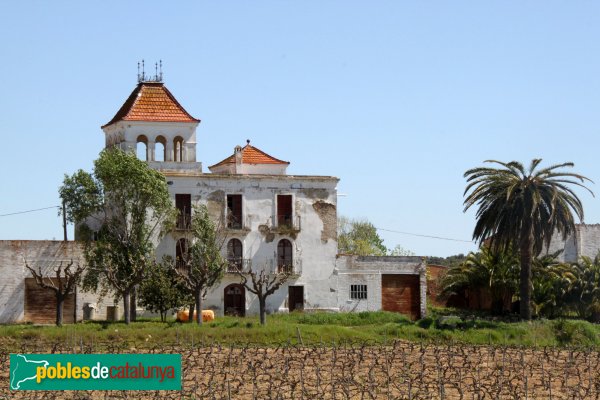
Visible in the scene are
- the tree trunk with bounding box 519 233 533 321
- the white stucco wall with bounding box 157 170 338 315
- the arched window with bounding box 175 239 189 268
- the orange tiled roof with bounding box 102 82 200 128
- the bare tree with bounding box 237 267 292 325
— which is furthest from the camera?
the orange tiled roof with bounding box 102 82 200 128

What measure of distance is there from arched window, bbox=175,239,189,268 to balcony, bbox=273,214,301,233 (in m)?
4.05

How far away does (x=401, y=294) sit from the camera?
56938mm

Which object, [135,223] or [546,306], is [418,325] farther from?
[135,223]

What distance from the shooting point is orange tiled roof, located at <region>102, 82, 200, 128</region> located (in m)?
56.5

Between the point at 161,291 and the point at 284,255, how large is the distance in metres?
7.18

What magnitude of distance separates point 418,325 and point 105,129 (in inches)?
696

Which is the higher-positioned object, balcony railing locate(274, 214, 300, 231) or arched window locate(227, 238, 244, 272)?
balcony railing locate(274, 214, 300, 231)

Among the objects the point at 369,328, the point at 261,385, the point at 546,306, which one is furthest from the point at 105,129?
the point at 261,385

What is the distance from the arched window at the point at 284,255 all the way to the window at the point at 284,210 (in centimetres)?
83

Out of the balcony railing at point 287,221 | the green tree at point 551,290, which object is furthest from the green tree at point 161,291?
the green tree at point 551,290

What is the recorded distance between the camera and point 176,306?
5138 cm

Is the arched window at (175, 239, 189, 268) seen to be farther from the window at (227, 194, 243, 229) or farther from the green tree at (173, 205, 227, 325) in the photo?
the window at (227, 194, 243, 229)

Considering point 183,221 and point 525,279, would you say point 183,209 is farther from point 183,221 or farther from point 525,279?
A: point 525,279

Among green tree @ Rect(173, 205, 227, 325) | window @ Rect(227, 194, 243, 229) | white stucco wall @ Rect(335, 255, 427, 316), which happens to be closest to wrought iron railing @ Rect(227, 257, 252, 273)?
green tree @ Rect(173, 205, 227, 325)
